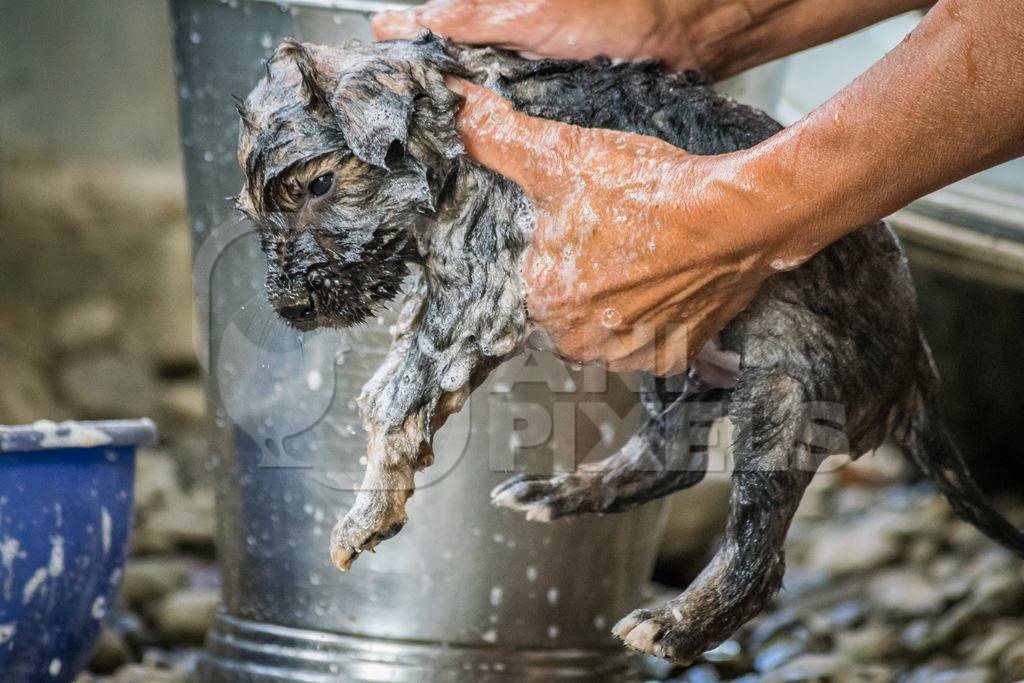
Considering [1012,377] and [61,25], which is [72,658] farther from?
[61,25]

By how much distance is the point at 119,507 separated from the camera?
198 centimetres

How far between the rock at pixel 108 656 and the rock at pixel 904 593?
5.19ft

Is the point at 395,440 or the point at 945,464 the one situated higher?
the point at 395,440

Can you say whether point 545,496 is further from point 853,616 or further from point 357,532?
point 853,616

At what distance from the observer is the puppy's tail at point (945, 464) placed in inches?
56.6

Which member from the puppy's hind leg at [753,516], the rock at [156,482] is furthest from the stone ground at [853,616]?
the puppy's hind leg at [753,516]

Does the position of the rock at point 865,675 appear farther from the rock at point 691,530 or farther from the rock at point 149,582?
the rock at point 149,582

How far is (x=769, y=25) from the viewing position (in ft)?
5.32

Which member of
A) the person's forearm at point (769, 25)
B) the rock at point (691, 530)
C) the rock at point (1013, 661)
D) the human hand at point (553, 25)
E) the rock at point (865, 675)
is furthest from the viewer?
the rock at point (691, 530)

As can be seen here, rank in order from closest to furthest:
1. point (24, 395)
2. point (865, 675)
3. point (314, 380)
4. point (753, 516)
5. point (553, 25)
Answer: point (753, 516) → point (553, 25) → point (314, 380) → point (865, 675) → point (24, 395)

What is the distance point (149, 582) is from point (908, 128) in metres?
2.04

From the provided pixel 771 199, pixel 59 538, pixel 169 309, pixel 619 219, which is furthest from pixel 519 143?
pixel 169 309

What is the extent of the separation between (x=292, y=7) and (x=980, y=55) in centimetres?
101

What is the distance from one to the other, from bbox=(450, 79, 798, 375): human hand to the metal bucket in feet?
1.74
